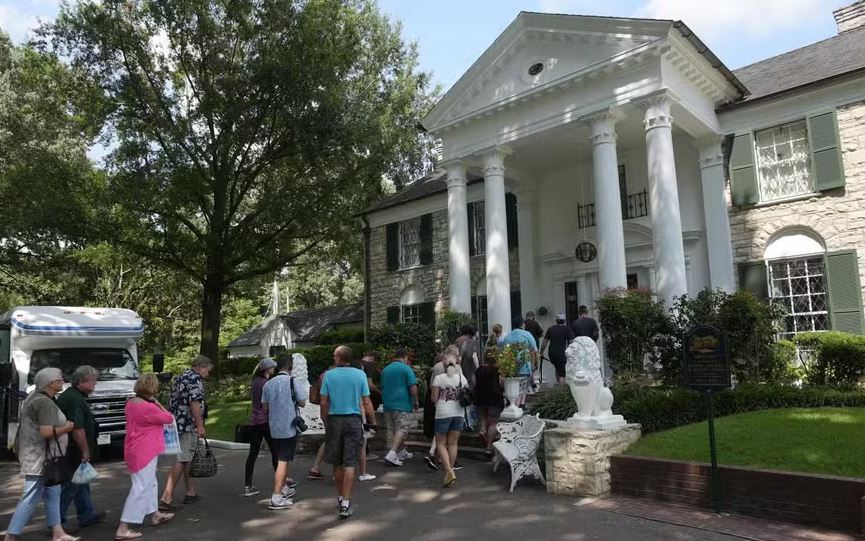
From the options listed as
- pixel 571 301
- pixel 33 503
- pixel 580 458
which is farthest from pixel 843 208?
pixel 33 503

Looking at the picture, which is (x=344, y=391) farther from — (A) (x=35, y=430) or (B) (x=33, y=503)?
(B) (x=33, y=503)

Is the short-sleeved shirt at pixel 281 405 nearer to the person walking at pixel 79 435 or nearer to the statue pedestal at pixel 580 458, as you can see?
the person walking at pixel 79 435

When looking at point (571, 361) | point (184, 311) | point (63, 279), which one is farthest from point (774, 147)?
point (184, 311)

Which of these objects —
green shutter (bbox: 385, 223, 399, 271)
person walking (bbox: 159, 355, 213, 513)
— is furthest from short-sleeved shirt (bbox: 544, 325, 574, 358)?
green shutter (bbox: 385, 223, 399, 271)

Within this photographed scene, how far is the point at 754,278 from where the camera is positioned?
13.5 meters

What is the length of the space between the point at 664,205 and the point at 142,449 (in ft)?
33.9

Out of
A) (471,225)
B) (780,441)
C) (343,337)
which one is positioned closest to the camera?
(780,441)

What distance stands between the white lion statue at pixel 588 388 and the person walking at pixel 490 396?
4.47 feet

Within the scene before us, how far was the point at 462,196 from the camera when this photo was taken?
53.2 ft

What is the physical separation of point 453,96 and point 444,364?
32.6ft

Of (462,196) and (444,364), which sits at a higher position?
(462,196)

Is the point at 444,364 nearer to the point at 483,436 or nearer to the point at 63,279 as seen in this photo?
the point at 483,436

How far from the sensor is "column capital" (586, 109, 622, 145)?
13.2 meters

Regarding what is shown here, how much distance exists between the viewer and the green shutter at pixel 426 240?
64.7ft
